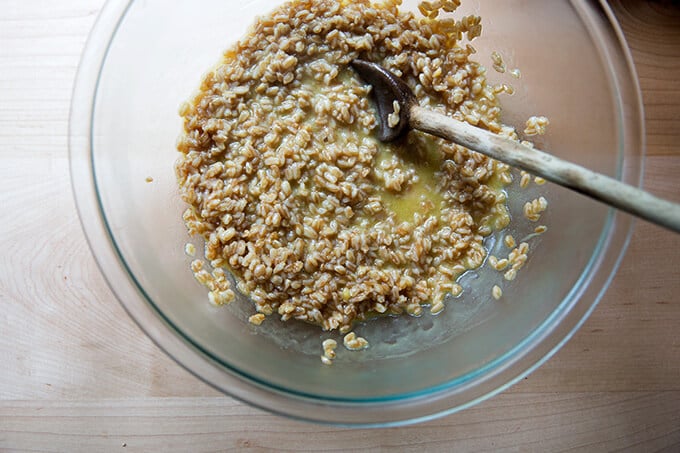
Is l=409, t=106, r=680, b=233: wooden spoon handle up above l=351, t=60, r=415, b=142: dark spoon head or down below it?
above

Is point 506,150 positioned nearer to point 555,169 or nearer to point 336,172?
point 555,169

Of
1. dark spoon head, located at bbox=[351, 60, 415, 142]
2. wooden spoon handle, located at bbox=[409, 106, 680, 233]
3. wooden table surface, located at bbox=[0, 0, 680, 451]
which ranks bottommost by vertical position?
wooden table surface, located at bbox=[0, 0, 680, 451]

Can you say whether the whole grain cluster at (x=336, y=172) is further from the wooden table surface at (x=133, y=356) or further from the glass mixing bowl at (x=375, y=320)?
the wooden table surface at (x=133, y=356)

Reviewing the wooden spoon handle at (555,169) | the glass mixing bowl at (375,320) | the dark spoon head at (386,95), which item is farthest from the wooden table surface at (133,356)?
the dark spoon head at (386,95)

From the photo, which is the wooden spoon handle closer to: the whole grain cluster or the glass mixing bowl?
the whole grain cluster

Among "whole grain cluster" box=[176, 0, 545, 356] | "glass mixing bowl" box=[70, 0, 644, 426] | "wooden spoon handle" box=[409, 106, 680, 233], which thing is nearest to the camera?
"wooden spoon handle" box=[409, 106, 680, 233]

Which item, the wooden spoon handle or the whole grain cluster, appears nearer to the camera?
the wooden spoon handle

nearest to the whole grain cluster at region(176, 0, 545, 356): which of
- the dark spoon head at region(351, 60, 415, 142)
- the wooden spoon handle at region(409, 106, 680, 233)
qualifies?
the dark spoon head at region(351, 60, 415, 142)

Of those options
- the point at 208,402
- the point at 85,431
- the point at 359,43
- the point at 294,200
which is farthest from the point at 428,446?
the point at 359,43
